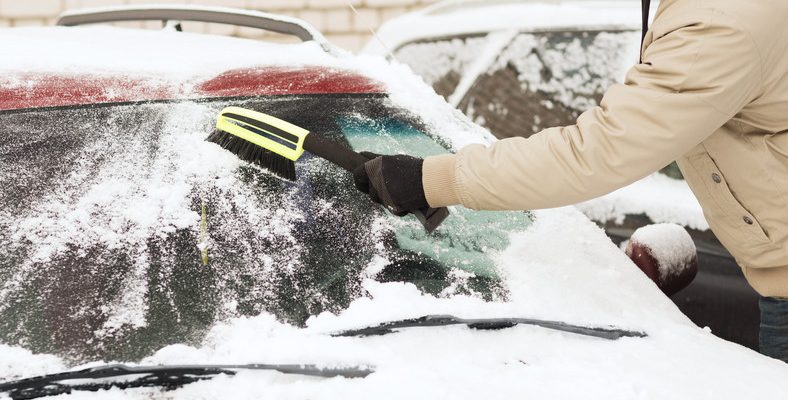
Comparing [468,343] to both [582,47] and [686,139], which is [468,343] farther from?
[582,47]

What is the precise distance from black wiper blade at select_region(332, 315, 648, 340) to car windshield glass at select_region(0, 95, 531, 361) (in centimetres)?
8

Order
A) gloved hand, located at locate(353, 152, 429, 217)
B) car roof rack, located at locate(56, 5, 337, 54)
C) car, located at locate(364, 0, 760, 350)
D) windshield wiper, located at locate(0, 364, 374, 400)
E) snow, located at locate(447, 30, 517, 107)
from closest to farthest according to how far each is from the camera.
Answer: windshield wiper, located at locate(0, 364, 374, 400) < gloved hand, located at locate(353, 152, 429, 217) < car roof rack, located at locate(56, 5, 337, 54) < car, located at locate(364, 0, 760, 350) < snow, located at locate(447, 30, 517, 107)

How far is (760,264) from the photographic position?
5.90 ft

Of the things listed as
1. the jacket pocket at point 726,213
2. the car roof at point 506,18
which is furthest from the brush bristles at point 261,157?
the car roof at point 506,18

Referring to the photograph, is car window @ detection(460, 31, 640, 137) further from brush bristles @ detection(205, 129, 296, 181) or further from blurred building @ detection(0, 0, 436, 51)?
blurred building @ detection(0, 0, 436, 51)

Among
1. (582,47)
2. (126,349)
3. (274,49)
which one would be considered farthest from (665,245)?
(582,47)

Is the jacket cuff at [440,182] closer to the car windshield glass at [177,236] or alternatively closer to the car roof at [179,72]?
the car windshield glass at [177,236]

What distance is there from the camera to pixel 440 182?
1.62 m

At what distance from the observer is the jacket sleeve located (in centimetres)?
146

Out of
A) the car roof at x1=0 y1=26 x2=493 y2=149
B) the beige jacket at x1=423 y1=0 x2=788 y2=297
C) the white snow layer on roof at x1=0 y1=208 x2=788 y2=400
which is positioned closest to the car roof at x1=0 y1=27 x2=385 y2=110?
the car roof at x1=0 y1=26 x2=493 y2=149

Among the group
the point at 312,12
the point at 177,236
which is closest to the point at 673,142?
the point at 177,236

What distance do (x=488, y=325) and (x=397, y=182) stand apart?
0.31 m

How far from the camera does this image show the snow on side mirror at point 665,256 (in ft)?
6.48

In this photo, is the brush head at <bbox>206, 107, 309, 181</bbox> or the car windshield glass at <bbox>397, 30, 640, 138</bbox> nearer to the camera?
the brush head at <bbox>206, 107, 309, 181</bbox>
